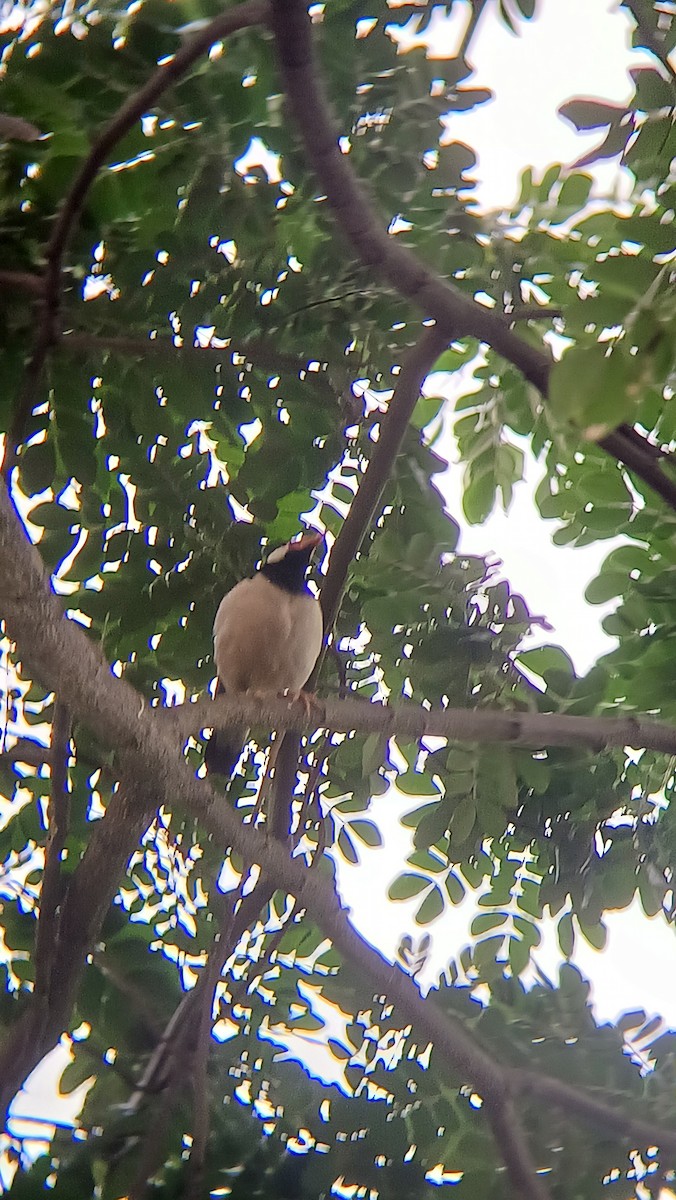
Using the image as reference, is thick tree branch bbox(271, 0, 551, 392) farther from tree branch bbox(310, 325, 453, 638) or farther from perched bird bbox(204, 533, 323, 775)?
perched bird bbox(204, 533, 323, 775)

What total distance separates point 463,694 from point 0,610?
0.97 metres

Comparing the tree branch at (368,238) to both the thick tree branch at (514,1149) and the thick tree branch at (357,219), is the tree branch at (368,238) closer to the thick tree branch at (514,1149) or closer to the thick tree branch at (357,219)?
the thick tree branch at (357,219)

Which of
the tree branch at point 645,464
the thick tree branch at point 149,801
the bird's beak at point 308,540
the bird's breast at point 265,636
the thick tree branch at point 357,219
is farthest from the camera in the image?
the bird's beak at point 308,540

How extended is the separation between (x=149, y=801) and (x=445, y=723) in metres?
0.52

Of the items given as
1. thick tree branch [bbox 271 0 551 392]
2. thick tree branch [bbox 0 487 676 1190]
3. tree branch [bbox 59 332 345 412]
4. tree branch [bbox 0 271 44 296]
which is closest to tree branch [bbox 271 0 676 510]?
thick tree branch [bbox 271 0 551 392]

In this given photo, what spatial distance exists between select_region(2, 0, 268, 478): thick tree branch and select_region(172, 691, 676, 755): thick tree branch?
0.57 metres

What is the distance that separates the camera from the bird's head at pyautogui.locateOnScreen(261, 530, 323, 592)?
212cm

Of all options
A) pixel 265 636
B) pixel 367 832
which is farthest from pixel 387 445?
pixel 367 832

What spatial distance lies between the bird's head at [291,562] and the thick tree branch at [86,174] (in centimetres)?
61

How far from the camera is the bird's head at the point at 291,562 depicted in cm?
212

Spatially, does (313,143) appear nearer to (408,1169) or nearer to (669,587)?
(669,587)

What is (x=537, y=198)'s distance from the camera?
186 centimetres

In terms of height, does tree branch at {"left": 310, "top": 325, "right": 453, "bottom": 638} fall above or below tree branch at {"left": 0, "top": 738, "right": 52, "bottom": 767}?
above

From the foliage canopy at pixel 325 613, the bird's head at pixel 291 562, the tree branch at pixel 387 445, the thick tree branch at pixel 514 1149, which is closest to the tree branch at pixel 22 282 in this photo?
the foliage canopy at pixel 325 613
